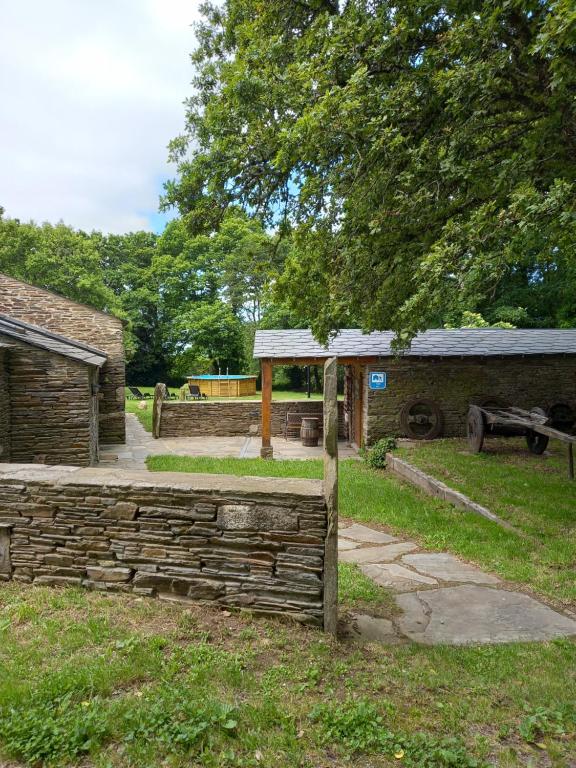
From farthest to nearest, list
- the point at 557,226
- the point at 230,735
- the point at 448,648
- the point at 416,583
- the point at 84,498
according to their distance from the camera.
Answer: the point at 557,226
the point at 416,583
the point at 84,498
the point at 448,648
the point at 230,735

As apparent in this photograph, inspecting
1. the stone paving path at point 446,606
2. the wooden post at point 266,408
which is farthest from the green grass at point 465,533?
the wooden post at point 266,408

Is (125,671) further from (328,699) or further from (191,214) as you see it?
(191,214)

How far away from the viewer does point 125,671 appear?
2.66m

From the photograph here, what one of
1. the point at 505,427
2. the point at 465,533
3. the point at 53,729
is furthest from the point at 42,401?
the point at 505,427

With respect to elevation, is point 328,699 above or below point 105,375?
below

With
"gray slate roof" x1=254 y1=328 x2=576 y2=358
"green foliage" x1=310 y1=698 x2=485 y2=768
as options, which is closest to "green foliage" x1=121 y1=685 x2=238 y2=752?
"green foliage" x1=310 y1=698 x2=485 y2=768

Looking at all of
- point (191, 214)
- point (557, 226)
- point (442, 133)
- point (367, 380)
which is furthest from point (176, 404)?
point (557, 226)

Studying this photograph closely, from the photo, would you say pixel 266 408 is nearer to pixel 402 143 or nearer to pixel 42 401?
pixel 42 401

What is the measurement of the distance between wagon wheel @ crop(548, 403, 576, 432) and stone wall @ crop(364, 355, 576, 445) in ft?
0.45

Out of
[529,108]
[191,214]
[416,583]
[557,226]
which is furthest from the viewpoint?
[191,214]

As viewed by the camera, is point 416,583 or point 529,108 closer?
point 416,583

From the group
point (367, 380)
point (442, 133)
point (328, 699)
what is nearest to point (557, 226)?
point (442, 133)

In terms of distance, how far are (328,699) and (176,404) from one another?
45.6 feet

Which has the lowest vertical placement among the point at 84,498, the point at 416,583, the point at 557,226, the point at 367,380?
the point at 416,583
